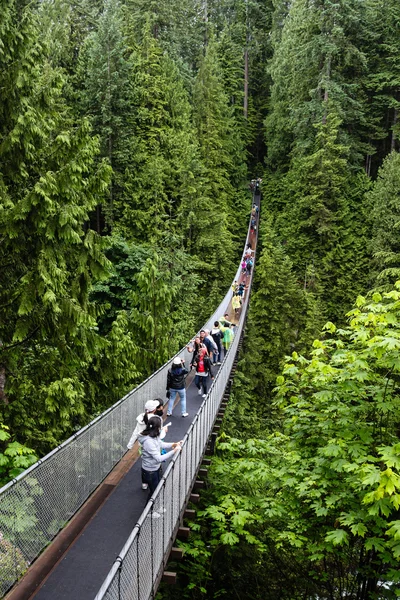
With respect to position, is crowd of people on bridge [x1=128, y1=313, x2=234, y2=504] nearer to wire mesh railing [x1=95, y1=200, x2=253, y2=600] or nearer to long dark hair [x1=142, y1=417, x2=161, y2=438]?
long dark hair [x1=142, y1=417, x2=161, y2=438]

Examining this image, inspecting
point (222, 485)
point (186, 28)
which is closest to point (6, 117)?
point (222, 485)

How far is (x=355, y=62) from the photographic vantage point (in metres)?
29.2

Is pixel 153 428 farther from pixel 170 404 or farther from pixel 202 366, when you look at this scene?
pixel 202 366

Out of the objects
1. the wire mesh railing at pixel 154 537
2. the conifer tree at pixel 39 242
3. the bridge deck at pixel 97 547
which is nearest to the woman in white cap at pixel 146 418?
the bridge deck at pixel 97 547

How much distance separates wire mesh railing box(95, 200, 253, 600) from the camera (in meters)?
3.59

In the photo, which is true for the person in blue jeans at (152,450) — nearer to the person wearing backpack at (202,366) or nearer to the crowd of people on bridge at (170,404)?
the crowd of people on bridge at (170,404)

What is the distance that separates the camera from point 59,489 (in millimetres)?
4996

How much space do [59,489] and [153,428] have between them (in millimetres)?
1124

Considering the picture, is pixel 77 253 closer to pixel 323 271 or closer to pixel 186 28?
pixel 323 271

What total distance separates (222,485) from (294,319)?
17546mm

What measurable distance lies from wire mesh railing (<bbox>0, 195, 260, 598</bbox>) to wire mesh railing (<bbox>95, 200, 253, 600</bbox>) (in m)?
0.03

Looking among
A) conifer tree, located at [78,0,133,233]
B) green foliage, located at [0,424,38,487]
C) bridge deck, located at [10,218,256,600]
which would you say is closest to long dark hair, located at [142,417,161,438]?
bridge deck, located at [10,218,256,600]

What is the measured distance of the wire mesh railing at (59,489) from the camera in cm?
414

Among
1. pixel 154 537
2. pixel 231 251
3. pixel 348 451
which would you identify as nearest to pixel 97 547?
pixel 154 537
